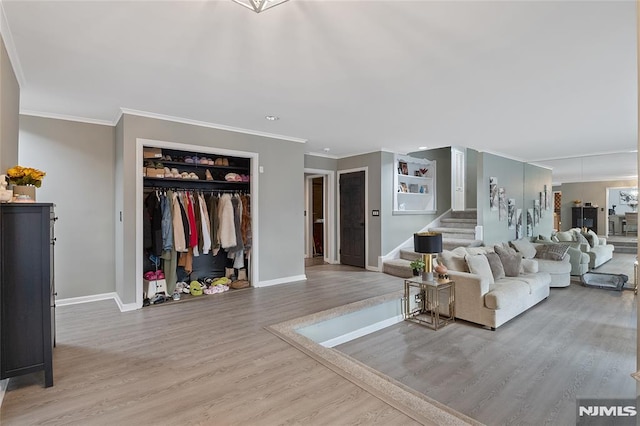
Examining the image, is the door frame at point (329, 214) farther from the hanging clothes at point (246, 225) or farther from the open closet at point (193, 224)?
the hanging clothes at point (246, 225)

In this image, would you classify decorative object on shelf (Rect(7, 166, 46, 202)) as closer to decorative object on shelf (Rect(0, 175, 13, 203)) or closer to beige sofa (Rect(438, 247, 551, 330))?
decorative object on shelf (Rect(0, 175, 13, 203))

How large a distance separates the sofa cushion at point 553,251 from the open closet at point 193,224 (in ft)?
17.5

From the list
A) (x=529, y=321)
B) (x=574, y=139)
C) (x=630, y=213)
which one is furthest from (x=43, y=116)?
(x=630, y=213)

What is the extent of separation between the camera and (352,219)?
691 cm

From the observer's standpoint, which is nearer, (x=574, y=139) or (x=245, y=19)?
(x=245, y=19)

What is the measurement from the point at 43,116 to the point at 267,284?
3668mm

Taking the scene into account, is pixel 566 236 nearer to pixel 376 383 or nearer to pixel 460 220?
pixel 460 220

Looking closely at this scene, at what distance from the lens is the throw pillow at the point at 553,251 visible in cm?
561

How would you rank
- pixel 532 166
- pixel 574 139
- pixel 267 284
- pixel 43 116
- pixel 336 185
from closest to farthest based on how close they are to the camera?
pixel 43 116
pixel 267 284
pixel 574 139
pixel 336 185
pixel 532 166

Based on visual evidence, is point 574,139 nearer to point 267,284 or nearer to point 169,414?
point 267,284

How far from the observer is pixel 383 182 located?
6.32 metres

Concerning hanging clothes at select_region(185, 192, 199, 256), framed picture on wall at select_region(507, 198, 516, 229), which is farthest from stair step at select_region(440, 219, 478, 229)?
hanging clothes at select_region(185, 192, 199, 256)
